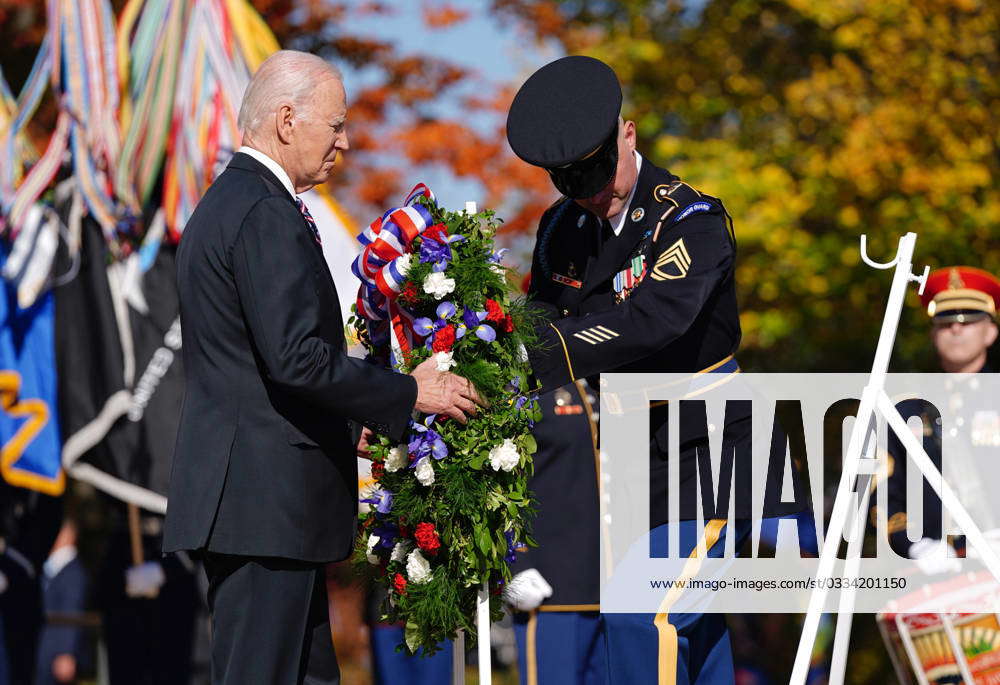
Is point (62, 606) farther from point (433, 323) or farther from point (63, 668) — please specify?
point (433, 323)

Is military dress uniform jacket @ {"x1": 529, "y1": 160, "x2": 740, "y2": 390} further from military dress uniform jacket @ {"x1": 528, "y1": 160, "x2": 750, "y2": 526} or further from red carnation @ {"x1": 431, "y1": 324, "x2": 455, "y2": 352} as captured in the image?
red carnation @ {"x1": 431, "y1": 324, "x2": 455, "y2": 352}

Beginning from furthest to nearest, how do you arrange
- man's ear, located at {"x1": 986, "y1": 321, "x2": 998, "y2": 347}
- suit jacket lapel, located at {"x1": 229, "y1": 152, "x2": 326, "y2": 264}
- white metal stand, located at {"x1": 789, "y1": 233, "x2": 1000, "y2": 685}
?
man's ear, located at {"x1": 986, "y1": 321, "x2": 998, "y2": 347} < white metal stand, located at {"x1": 789, "y1": 233, "x2": 1000, "y2": 685} < suit jacket lapel, located at {"x1": 229, "y1": 152, "x2": 326, "y2": 264}

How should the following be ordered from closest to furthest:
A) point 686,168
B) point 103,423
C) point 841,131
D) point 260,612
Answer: point 260,612
point 103,423
point 841,131
point 686,168

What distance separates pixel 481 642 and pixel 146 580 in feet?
16.2

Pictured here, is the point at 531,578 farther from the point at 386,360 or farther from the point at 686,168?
the point at 686,168

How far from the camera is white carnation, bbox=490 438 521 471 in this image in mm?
3758

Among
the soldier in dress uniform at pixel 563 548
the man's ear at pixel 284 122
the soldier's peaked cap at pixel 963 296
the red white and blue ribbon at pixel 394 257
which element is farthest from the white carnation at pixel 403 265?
the soldier's peaked cap at pixel 963 296

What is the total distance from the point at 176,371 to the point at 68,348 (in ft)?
1.83

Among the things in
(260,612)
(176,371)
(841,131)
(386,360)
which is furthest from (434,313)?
(841,131)

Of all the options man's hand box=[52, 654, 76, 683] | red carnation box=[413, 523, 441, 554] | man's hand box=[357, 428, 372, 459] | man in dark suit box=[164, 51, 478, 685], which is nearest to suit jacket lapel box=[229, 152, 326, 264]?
man in dark suit box=[164, 51, 478, 685]

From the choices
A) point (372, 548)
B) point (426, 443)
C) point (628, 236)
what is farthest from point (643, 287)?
point (372, 548)

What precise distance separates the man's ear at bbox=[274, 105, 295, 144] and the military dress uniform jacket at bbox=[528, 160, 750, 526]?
90cm

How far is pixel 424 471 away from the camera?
3.73 metres

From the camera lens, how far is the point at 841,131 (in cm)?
977
